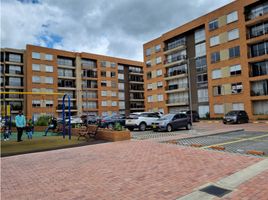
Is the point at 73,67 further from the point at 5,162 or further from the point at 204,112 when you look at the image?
the point at 5,162

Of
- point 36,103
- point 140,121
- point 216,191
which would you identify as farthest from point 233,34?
point 36,103

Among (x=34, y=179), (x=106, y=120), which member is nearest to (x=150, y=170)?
(x=34, y=179)

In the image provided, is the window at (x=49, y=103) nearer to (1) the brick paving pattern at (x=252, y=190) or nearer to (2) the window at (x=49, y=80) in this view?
(2) the window at (x=49, y=80)

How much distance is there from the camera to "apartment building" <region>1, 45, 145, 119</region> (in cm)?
→ 4809

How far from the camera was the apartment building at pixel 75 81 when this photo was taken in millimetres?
48094

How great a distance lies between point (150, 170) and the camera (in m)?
6.81

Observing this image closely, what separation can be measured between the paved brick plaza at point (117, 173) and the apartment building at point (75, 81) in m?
36.7

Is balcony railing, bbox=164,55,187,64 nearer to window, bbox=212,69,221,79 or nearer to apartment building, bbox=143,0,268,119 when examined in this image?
apartment building, bbox=143,0,268,119

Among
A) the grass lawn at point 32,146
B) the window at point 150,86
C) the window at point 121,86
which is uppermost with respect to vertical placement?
the window at point 121,86

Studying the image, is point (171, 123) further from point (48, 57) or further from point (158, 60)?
point (48, 57)

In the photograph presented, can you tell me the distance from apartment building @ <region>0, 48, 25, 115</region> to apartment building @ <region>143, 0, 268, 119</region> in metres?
31.9

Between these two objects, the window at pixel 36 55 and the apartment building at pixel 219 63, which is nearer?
the apartment building at pixel 219 63

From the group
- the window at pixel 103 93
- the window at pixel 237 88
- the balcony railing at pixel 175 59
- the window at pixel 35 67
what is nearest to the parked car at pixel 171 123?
the window at pixel 237 88

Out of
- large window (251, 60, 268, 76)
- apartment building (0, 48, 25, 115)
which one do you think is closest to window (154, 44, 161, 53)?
large window (251, 60, 268, 76)
